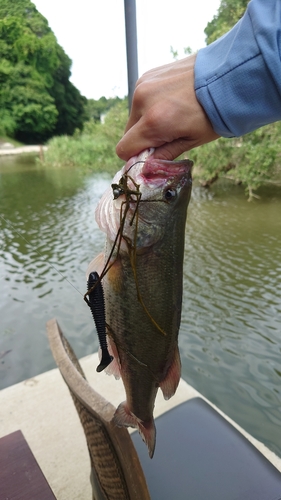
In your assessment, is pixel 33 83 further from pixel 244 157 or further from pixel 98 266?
pixel 98 266

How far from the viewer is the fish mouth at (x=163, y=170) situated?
1162 mm

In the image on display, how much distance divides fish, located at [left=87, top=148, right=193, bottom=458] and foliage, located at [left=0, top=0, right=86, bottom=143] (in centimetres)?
3745

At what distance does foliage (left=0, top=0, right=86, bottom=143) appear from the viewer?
36.4 meters

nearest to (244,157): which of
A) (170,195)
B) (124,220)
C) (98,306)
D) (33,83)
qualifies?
(170,195)

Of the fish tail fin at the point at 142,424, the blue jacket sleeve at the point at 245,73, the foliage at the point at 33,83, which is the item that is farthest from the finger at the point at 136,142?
the foliage at the point at 33,83

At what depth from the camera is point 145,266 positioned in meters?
1.27

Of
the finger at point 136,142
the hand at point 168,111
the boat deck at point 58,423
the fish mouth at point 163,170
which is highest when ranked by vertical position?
the hand at point 168,111

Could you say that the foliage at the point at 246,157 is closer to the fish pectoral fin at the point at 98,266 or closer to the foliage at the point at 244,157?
the foliage at the point at 244,157

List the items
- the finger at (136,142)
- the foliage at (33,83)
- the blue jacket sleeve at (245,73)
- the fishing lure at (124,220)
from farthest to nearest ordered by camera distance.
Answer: the foliage at (33,83) < the fishing lure at (124,220) < the finger at (136,142) < the blue jacket sleeve at (245,73)

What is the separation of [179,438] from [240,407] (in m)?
2.71

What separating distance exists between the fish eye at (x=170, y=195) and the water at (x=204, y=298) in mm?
805

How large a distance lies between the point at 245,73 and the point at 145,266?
0.67m

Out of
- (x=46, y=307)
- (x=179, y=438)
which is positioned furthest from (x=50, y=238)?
(x=179, y=438)

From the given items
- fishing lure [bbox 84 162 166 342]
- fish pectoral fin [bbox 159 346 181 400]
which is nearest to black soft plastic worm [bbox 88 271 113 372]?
fishing lure [bbox 84 162 166 342]
